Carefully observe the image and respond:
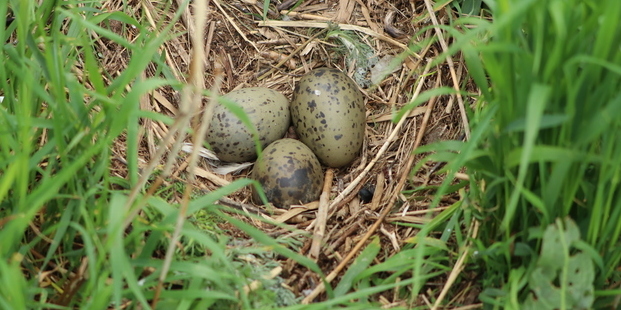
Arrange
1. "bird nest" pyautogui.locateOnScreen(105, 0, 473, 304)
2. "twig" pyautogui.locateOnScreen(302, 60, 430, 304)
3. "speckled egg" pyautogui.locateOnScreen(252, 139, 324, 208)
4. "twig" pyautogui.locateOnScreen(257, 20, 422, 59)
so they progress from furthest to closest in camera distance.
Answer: "twig" pyautogui.locateOnScreen(257, 20, 422, 59)
"speckled egg" pyautogui.locateOnScreen(252, 139, 324, 208)
"bird nest" pyautogui.locateOnScreen(105, 0, 473, 304)
"twig" pyautogui.locateOnScreen(302, 60, 430, 304)

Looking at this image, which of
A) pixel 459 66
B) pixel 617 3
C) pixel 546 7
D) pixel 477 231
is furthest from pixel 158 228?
pixel 459 66

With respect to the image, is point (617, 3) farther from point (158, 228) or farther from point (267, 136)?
point (267, 136)

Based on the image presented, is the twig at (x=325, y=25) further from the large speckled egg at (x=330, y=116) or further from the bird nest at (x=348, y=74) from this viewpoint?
the large speckled egg at (x=330, y=116)

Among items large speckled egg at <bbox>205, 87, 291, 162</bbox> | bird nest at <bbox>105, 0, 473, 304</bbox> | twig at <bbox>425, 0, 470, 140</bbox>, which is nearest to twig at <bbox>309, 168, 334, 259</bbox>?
bird nest at <bbox>105, 0, 473, 304</bbox>

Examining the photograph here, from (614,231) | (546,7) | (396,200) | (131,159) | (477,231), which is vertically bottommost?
(396,200)

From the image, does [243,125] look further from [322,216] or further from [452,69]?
[452,69]

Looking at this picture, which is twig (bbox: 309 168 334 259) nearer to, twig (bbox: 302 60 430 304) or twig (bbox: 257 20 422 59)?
twig (bbox: 302 60 430 304)
